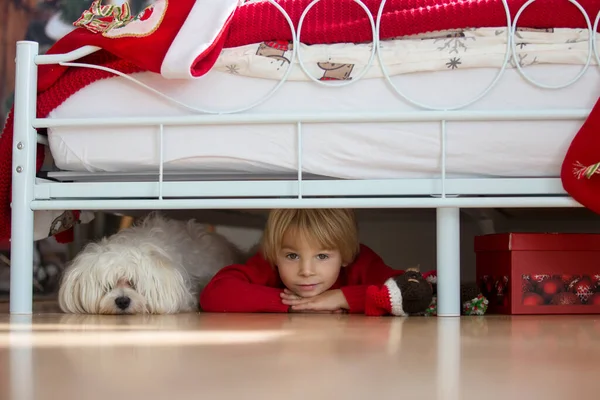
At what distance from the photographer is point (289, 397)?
76cm

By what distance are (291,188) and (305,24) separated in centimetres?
37

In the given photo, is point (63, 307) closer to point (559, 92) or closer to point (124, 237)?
point (124, 237)

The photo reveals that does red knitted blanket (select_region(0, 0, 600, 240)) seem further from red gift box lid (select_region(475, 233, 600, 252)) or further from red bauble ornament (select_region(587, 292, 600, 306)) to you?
red bauble ornament (select_region(587, 292, 600, 306))

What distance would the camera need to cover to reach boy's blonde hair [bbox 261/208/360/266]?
6.36 feet

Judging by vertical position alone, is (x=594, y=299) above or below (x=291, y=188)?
below

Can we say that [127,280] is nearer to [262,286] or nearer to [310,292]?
[262,286]

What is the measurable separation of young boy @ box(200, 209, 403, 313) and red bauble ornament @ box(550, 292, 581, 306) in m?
0.37

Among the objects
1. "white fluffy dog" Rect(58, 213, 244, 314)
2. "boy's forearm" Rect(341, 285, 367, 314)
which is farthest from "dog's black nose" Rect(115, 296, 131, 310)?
"boy's forearm" Rect(341, 285, 367, 314)

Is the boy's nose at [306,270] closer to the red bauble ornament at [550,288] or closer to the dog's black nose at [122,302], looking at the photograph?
the dog's black nose at [122,302]

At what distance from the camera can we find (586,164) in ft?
5.34

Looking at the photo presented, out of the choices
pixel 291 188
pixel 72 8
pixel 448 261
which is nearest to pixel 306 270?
pixel 291 188

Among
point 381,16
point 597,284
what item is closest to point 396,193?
point 381,16

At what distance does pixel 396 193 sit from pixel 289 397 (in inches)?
40.2

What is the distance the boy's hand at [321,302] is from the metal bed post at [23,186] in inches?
24.1
